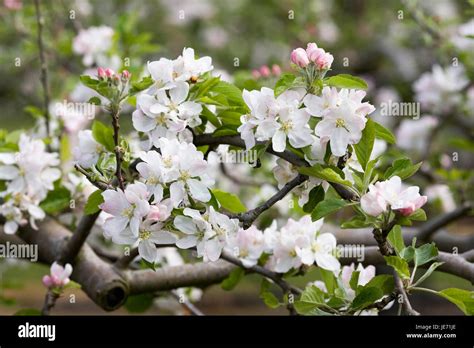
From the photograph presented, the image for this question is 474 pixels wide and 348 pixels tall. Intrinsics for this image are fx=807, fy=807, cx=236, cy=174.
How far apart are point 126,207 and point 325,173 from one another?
1.05 feet

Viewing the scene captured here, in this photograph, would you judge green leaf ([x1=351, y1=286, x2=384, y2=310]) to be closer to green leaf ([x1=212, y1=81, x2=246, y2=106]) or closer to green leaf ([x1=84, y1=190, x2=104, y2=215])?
green leaf ([x1=212, y1=81, x2=246, y2=106])

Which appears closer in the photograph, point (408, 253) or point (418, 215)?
point (418, 215)

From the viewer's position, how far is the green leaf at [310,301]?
143cm

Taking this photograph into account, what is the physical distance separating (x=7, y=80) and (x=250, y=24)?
159 centimetres

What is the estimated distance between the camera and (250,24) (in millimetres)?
5301

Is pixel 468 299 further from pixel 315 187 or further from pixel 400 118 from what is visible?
pixel 400 118

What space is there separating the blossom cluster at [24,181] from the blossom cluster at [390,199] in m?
0.89

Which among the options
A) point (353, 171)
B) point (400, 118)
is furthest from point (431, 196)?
point (353, 171)

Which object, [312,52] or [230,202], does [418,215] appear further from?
[230,202]

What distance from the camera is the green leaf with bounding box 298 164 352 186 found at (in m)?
1.27

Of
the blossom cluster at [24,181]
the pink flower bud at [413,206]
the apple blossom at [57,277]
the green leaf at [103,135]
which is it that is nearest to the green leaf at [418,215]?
the pink flower bud at [413,206]

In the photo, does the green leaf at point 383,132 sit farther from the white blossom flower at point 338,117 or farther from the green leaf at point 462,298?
the green leaf at point 462,298

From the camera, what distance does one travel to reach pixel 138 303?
2.10 metres

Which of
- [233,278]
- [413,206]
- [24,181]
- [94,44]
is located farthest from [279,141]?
[94,44]
